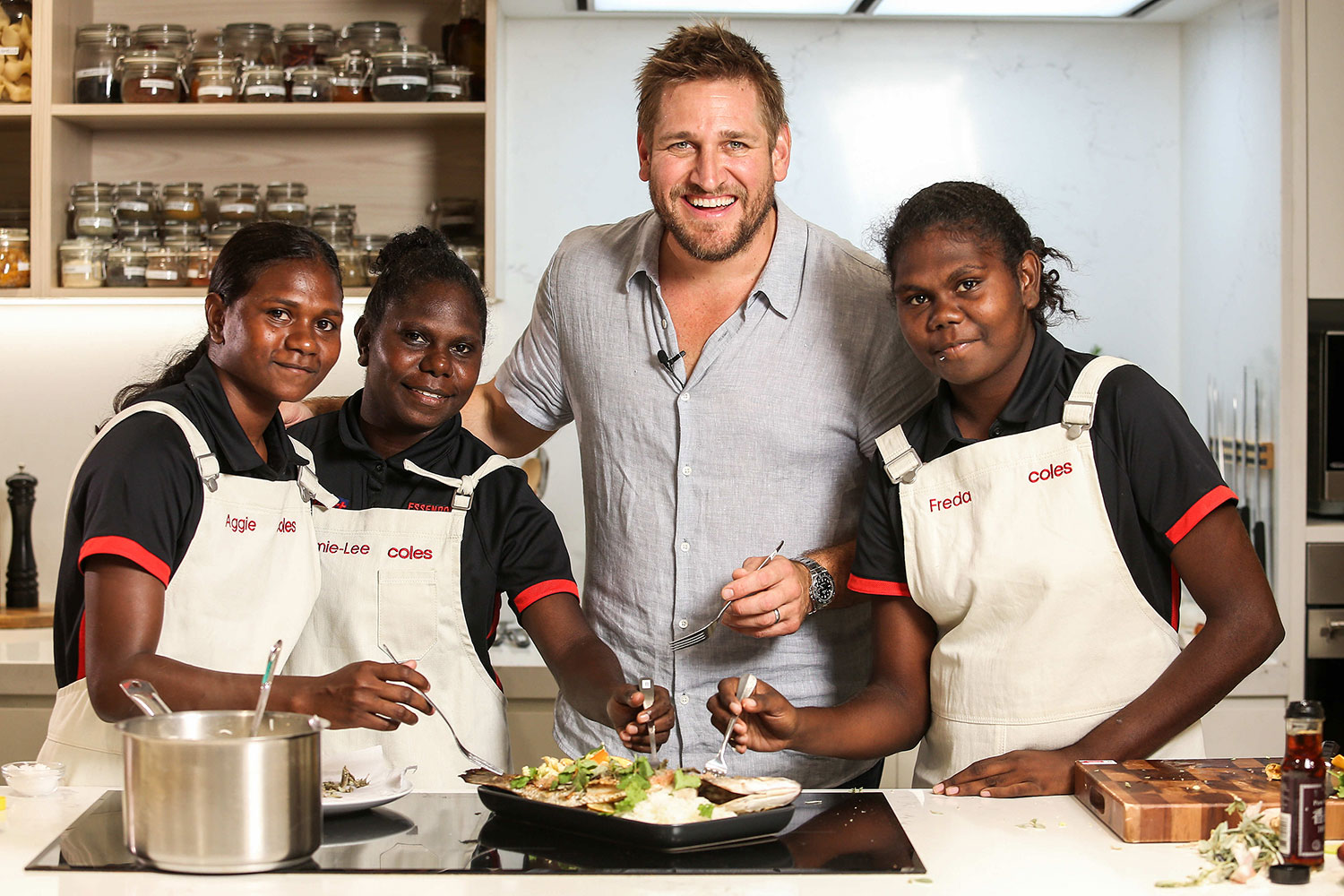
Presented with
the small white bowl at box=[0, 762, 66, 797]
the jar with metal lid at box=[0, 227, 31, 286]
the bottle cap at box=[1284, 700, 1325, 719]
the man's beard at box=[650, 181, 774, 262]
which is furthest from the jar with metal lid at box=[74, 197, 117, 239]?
the bottle cap at box=[1284, 700, 1325, 719]

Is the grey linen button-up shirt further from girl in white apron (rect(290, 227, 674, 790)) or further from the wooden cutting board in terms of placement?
the wooden cutting board

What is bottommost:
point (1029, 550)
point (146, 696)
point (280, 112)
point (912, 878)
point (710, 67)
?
point (912, 878)

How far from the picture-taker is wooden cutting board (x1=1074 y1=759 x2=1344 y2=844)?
117cm

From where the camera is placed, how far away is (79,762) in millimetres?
1441

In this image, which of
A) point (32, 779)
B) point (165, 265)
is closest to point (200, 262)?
point (165, 265)

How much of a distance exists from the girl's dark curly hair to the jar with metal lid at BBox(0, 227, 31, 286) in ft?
6.36

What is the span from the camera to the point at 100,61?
2.67 meters

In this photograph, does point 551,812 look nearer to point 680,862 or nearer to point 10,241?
point 680,862

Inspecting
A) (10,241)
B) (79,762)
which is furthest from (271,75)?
(79,762)

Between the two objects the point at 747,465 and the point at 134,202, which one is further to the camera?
the point at 134,202

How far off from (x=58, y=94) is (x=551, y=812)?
7.05ft

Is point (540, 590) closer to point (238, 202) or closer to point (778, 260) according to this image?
point (778, 260)

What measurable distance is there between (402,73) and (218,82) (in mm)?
388

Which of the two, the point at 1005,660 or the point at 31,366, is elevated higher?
the point at 31,366
